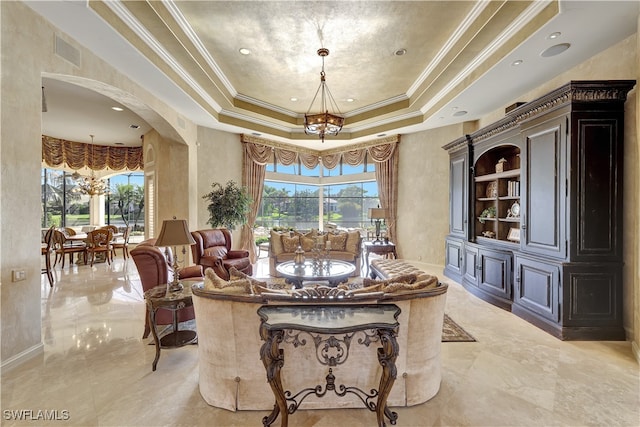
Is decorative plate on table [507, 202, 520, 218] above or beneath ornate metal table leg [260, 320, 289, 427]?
above

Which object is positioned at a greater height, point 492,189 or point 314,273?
point 492,189

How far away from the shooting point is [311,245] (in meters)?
6.30

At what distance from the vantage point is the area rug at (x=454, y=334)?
3.25m

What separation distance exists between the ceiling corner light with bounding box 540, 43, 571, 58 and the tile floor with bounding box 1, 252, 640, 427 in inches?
133

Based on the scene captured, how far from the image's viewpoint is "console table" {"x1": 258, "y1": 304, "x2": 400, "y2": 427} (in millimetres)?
1788

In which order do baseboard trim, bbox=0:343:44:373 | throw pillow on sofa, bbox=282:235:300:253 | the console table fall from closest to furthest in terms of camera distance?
the console table → baseboard trim, bbox=0:343:44:373 → throw pillow on sofa, bbox=282:235:300:253

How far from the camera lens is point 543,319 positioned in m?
3.52

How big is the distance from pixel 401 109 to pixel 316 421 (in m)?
6.26

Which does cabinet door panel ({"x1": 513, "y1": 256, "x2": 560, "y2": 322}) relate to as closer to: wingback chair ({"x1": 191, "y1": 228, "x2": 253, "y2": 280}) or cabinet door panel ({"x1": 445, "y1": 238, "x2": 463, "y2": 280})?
cabinet door panel ({"x1": 445, "y1": 238, "x2": 463, "y2": 280})

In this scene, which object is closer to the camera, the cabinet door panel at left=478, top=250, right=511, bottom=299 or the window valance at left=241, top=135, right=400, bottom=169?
the cabinet door panel at left=478, top=250, right=511, bottom=299

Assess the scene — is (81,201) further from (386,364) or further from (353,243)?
(386,364)

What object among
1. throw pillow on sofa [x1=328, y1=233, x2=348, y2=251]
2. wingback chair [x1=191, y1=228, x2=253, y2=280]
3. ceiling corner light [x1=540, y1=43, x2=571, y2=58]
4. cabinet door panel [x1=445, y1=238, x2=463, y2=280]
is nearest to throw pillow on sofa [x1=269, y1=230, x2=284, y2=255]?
wingback chair [x1=191, y1=228, x2=253, y2=280]

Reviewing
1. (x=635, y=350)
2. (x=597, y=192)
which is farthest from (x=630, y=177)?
(x=635, y=350)

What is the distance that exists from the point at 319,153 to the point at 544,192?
649cm
